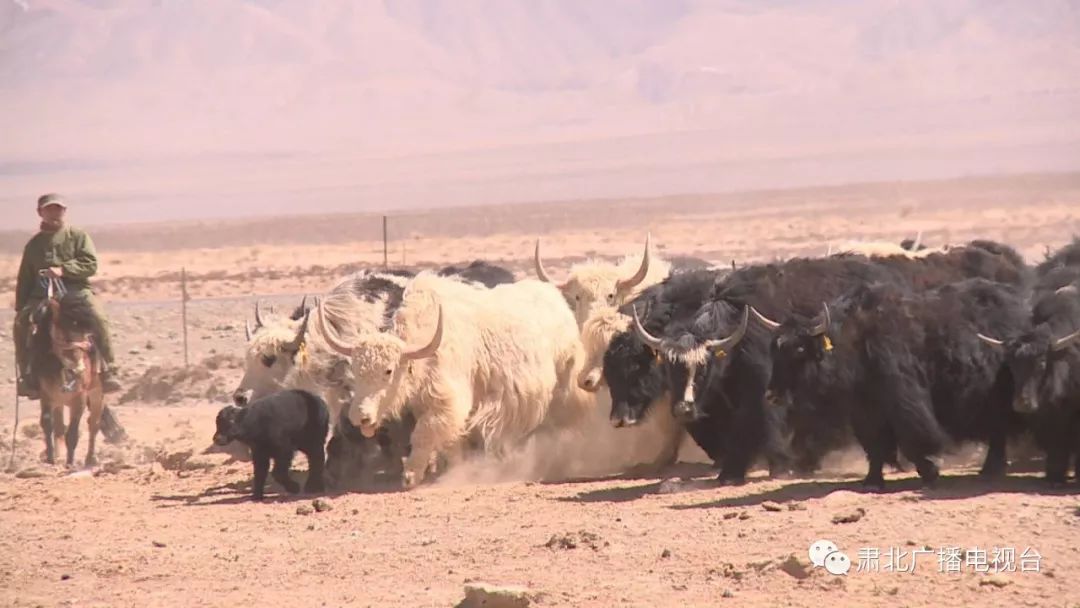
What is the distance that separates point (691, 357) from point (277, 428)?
9.08 ft

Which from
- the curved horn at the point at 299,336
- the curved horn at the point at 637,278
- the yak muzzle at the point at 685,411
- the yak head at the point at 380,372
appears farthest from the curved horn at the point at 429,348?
the curved horn at the point at 637,278

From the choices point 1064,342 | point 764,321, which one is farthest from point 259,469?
point 1064,342

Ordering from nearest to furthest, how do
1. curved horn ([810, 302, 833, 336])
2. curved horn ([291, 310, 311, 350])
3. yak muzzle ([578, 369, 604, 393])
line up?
curved horn ([810, 302, 833, 336]), yak muzzle ([578, 369, 604, 393]), curved horn ([291, 310, 311, 350])

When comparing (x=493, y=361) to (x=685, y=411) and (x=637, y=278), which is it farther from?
(x=685, y=411)

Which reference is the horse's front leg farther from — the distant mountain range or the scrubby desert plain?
the distant mountain range

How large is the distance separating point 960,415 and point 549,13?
15685cm

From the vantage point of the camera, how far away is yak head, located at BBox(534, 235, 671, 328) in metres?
14.2

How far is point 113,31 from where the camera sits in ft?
407

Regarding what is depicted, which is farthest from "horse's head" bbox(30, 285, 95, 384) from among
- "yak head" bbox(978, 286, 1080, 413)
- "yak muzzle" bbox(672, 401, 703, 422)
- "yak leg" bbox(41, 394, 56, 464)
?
"yak head" bbox(978, 286, 1080, 413)

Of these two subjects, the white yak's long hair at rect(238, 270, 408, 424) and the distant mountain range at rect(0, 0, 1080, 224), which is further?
the distant mountain range at rect(0, 0, 1080, 224)

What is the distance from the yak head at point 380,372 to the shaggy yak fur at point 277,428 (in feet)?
1.00

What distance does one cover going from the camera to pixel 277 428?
39.7 ft

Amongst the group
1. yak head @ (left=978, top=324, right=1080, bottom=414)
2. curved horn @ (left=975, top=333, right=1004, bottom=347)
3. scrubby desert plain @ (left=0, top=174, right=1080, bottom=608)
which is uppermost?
curved horn @ (left=975, top=333, right=1004, bottom=347)

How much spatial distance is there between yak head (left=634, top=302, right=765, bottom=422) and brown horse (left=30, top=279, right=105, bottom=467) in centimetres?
512
